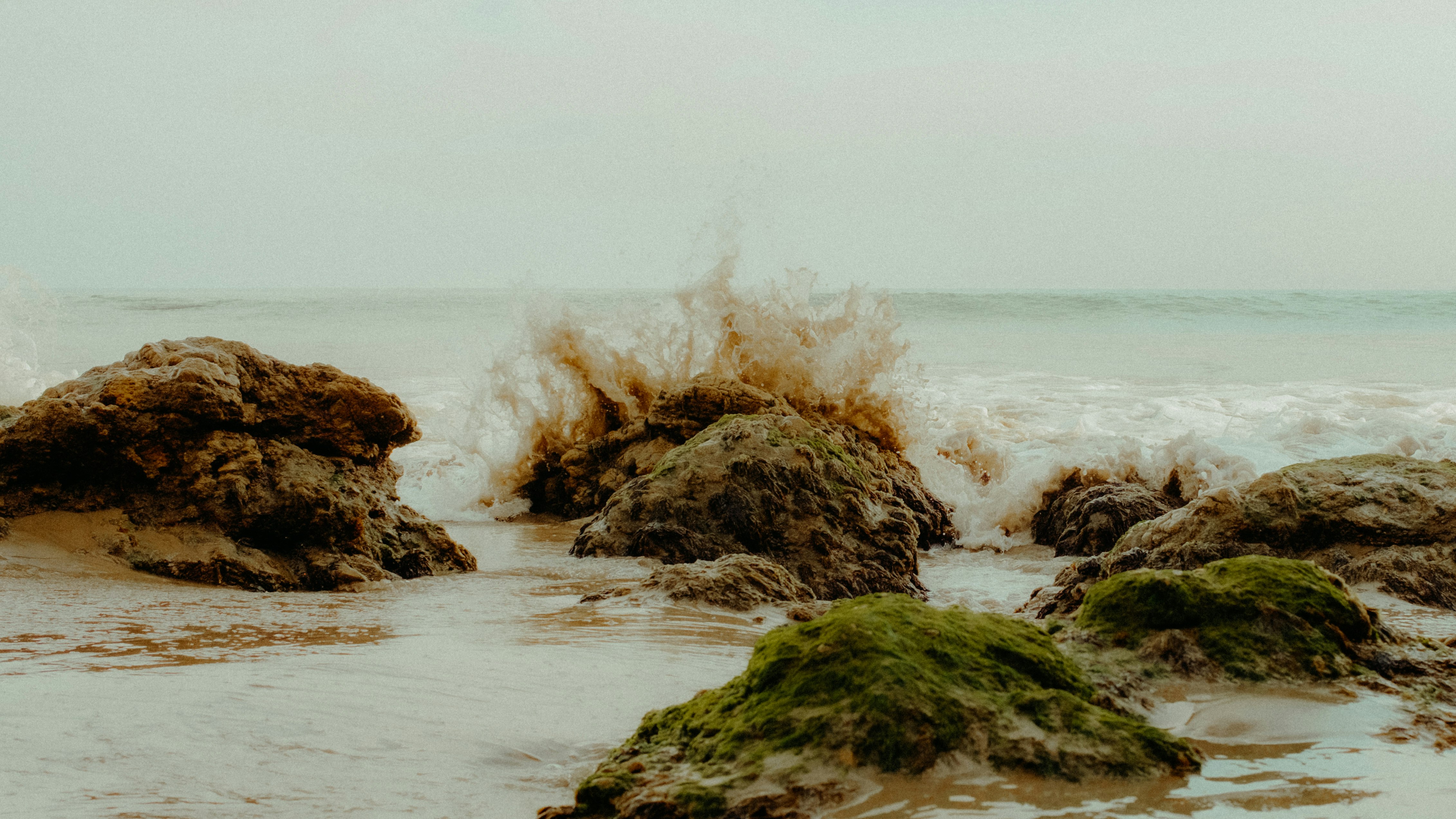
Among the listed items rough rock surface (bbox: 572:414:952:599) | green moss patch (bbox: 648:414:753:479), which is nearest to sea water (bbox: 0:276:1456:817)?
rough rock surface (bbox: 572:414:952:599)

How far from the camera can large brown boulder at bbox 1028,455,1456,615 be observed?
438 centimetres

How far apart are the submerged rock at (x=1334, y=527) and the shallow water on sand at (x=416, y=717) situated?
0.48 metres

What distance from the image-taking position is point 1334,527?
459 cm

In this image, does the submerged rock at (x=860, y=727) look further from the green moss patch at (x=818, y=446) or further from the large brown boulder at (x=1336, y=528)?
Result: the green moss patch at (x=818, y=446)

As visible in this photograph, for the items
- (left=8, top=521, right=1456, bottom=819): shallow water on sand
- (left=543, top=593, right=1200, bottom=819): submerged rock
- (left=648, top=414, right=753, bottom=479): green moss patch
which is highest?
(left=648, top=414, right=753, bottom=479): green moss patch

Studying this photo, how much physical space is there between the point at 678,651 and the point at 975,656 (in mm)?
1278

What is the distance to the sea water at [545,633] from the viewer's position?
6.59ft

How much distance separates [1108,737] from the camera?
2.06m

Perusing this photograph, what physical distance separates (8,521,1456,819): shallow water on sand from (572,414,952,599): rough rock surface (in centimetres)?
114

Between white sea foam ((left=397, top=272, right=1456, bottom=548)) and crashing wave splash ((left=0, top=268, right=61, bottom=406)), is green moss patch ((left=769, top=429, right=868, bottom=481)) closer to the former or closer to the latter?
white sea foam ((left=397, top=272, right=1456, bottom=548))

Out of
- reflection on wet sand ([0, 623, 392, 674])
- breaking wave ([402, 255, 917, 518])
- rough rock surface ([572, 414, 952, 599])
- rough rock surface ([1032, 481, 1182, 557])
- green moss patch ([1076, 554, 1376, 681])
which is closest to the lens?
green moss patch ([1076, 554, 1376, 681])

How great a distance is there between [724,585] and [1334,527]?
2725mm

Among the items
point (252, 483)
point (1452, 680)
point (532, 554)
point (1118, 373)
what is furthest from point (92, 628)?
point (1118, 373)

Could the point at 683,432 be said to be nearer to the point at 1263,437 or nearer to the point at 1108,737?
the point at 1108,737
